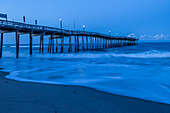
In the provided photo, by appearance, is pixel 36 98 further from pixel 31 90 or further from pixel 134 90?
pixel 134 90

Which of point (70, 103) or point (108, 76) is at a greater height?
point (108, 76)

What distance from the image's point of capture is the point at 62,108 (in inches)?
126

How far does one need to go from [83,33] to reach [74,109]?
28417mm

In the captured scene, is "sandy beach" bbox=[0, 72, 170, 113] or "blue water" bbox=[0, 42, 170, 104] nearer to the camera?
"sandy beach" bbox=[0, 72, 170, 113]

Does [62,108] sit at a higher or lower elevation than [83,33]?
lower

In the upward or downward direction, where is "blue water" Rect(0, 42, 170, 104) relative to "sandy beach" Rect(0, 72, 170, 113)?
upward

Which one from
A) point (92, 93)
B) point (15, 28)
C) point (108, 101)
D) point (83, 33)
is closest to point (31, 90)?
point (92, 93)

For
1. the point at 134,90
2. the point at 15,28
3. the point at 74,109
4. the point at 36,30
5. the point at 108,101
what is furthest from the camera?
the point at 36,30

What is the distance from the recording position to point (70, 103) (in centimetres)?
350

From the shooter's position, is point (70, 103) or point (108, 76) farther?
point (108, 76)

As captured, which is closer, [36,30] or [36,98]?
[36,98]

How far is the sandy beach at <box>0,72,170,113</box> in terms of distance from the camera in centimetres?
311

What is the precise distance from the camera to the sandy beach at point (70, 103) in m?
3.11

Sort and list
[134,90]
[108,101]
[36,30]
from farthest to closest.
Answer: [36,30] < [134,90] < [108,101]
